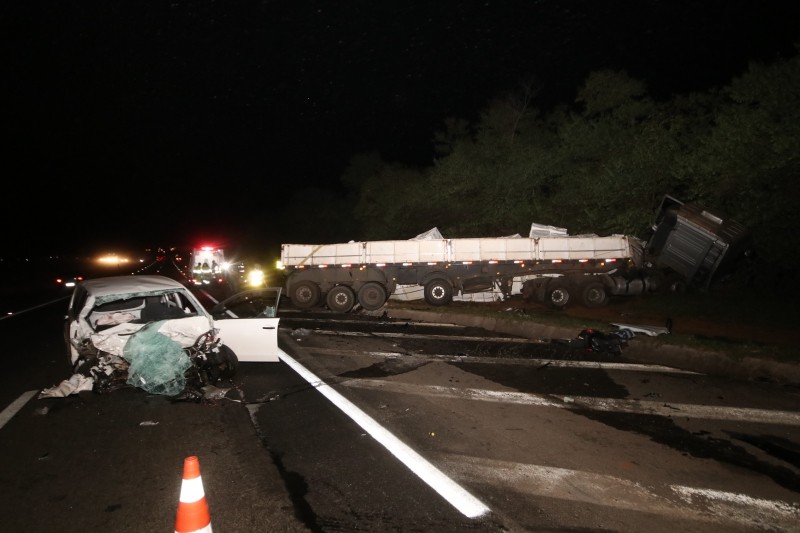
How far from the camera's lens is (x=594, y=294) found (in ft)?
53.6

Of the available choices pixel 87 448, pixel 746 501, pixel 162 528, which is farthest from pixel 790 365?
pixel 87 448

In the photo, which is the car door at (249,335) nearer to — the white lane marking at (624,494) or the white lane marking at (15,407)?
the white lane marking at (15,407)

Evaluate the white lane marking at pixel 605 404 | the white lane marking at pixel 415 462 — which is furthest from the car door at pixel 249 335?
the white lane marking at pixel 605 404

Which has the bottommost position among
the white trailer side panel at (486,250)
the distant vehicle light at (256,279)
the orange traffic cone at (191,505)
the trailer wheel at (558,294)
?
the orange traffic cone at (191,505)

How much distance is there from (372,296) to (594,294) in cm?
761

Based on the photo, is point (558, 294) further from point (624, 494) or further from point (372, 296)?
point (624, 494)

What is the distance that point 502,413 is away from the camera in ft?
19.1

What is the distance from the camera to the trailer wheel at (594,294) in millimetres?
16312

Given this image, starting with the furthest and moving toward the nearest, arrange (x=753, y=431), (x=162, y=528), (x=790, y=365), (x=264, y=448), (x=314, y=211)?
(x=314, y=211)
(x=790, y=365)
(x=753, y=431)
(x=264, y=448)
(x=162, y=528)

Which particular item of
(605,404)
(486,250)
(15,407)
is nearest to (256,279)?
(486,250)

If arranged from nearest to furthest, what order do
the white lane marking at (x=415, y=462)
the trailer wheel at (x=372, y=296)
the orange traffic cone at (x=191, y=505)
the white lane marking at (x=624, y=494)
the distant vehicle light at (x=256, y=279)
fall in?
the orange traffic cone at (x=191, y=505) → the white lane marking at (x=624, y=494) → the white lane marking at (x=415, y=462) → the trailer wheel at (x=372, y=296) → the distant vehicle light at (x=256, y=279)

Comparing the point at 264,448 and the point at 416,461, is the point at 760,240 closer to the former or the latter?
the point at 416,461

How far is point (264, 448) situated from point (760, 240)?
15.4 meters

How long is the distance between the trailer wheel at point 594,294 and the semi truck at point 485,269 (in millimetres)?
32
